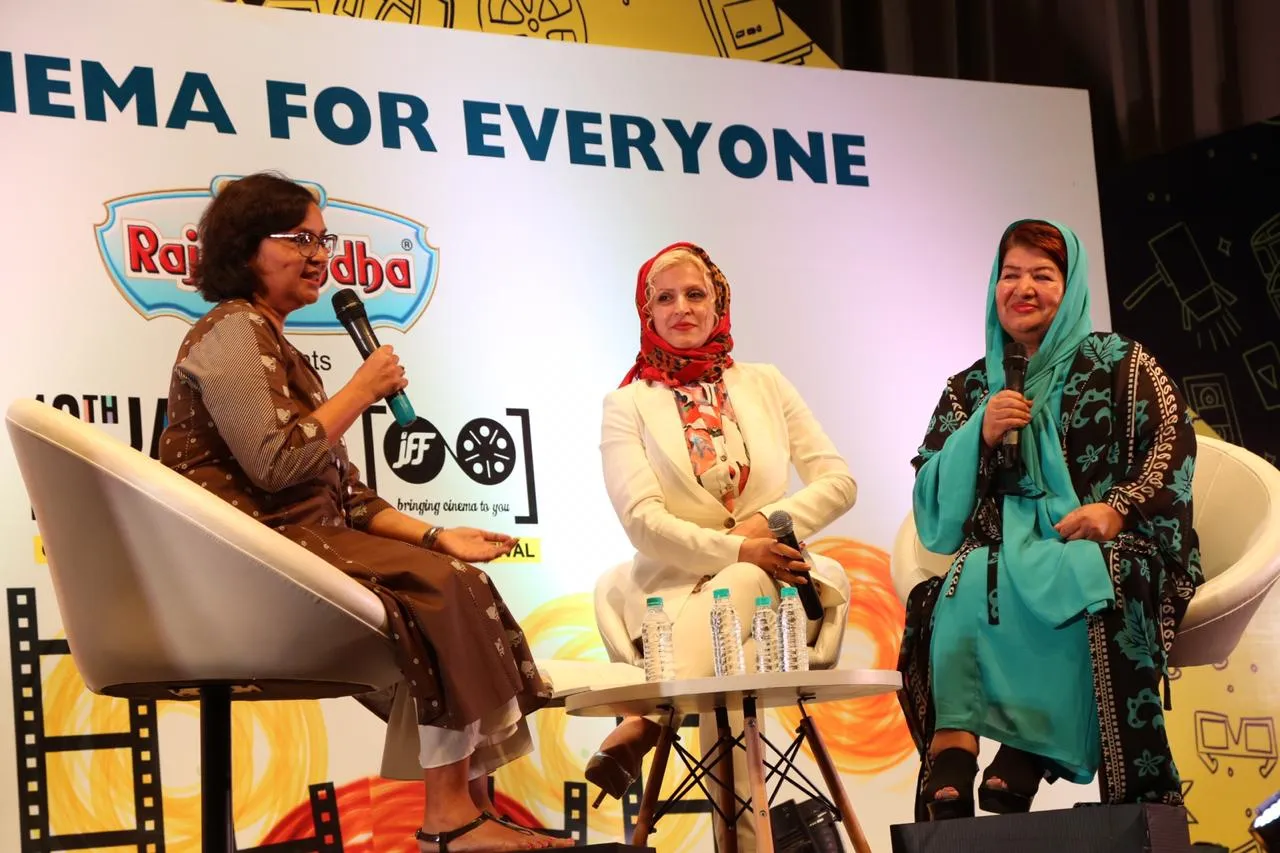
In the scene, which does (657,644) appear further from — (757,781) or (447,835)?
(447,835)

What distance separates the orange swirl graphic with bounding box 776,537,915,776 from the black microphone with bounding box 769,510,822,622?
1.07 metres

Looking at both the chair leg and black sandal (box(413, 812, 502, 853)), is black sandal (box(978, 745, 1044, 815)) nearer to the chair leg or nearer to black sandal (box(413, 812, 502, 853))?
black sandal (box(413, 812, 502, 853))

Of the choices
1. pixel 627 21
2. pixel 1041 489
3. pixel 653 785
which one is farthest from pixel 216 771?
pixel 627 21

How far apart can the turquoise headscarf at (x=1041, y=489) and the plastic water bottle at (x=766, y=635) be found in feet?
1.29

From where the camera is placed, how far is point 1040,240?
3.26 meters

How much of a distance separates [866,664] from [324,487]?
2164 mm

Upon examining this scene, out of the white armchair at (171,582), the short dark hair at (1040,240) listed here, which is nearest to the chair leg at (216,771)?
the white armchair at (171,582)

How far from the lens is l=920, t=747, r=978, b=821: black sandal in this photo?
2.79 m

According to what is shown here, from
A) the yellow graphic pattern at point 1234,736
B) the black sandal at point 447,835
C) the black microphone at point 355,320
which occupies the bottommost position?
the yellow graphic pattern at point 1234,736

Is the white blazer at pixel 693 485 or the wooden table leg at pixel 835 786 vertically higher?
the white blazer at pixel 693 485

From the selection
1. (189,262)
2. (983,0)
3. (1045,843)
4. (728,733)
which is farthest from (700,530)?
(983,0)

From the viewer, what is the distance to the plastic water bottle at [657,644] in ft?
10.0

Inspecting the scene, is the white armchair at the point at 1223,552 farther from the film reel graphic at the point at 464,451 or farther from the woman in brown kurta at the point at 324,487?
the woman in brown kurta at the point at 324,487

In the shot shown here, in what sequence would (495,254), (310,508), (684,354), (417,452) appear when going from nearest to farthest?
(310,508) → (684,354) → (417,452) → (495,254)
